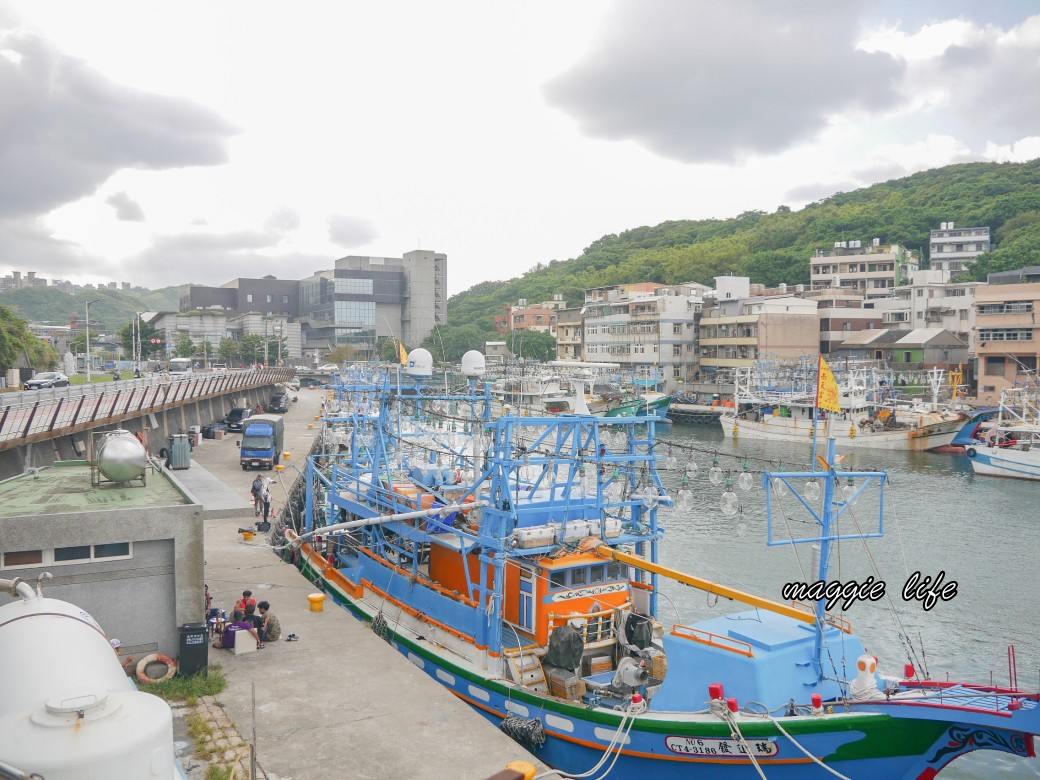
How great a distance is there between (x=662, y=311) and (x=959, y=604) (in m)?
70.4

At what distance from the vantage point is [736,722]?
1197 cm

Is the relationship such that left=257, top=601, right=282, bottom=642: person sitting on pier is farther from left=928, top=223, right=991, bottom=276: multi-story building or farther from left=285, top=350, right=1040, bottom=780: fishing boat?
left=928, top=223, right=991, bottom=276: multi-story building

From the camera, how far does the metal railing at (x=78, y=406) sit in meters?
26.3

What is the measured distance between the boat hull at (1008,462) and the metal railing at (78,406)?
51.2 meters

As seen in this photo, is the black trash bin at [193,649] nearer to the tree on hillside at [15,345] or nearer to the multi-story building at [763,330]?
the tree on hillside at [15,345]

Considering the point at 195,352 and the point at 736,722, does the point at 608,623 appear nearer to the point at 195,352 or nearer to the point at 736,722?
the point at 736,722

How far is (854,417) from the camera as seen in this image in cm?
6844

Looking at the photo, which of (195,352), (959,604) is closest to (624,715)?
(959,604)

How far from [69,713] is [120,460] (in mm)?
11029

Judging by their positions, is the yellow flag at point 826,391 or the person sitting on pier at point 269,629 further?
the person sitting on pier at point 269,629

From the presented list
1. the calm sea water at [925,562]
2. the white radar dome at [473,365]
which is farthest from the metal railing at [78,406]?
the calm sea water at [925,562]

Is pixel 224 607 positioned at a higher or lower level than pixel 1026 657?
higher

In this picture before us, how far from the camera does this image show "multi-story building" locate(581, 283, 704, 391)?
3757 inches

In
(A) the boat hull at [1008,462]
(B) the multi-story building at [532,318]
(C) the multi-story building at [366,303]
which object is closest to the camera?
(A) the boat hull at [1008,462]
